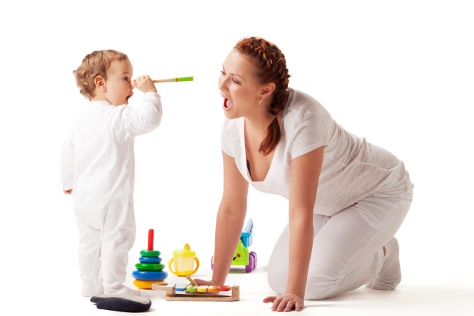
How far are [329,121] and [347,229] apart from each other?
0.50 m

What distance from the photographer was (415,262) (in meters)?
3.24

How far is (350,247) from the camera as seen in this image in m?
2.29

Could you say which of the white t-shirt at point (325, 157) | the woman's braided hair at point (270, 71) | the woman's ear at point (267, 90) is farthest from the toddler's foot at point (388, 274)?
the woman's ear at point (267, 90)

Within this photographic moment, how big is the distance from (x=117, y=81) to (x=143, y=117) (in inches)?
10.9

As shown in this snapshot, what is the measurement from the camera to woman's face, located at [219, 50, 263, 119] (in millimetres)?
2031

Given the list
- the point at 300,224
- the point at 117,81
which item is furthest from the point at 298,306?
the point at 117,81

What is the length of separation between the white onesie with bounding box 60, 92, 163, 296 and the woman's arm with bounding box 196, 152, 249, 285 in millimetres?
384

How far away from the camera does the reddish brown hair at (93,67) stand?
229cm

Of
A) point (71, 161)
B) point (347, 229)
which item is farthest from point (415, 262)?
point (71, 161)

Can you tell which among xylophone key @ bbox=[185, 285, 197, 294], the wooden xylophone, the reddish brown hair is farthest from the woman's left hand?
the reddish brown hair

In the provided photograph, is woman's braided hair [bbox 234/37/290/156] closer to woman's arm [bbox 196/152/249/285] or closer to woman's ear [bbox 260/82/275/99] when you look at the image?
woman's ear [bbox 260/82/275/99]

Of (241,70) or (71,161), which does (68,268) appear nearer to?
(71,161)

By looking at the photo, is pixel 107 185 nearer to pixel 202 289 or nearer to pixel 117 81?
pixel 117 81

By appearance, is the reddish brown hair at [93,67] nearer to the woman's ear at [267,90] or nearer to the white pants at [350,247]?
the woman's ear at [267,90]
